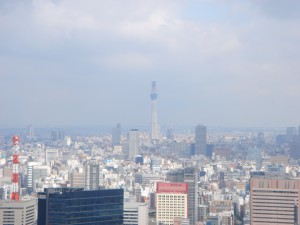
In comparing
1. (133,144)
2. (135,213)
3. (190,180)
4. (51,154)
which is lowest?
(135,213)

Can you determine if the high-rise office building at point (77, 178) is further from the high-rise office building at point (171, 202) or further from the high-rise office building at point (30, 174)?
the high-rise office building at point (171, 202)

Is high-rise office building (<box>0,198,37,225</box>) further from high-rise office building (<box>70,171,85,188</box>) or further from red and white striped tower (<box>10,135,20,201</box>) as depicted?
high-rise office building (<box>70,171,85,188</box>)

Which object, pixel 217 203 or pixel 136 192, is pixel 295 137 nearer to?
pixel 217 203

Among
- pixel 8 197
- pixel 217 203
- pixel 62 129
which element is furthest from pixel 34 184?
pixel 217 203

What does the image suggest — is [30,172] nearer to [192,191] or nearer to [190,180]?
[190,180]

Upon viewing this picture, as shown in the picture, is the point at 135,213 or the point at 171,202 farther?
the point at 171,202

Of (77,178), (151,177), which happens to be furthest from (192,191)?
(151,177)

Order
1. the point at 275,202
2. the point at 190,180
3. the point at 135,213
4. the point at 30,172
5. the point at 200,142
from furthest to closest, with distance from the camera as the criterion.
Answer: the point at 200,142
the point at 30,172
the point at 190,180
the point at 275,202
the point at 135,213
